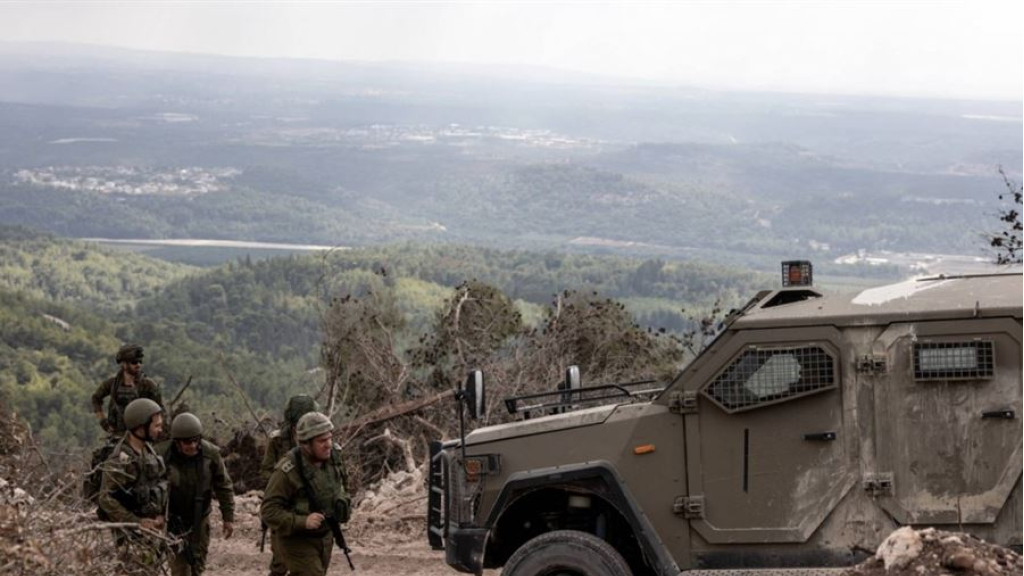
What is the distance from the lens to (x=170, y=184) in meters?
174

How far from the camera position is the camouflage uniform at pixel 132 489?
10234mm

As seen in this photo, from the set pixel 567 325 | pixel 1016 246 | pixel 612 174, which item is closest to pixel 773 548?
pixel 1016 246

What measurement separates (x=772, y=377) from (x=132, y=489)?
399cm

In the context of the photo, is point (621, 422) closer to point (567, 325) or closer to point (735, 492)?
point (735, 492)

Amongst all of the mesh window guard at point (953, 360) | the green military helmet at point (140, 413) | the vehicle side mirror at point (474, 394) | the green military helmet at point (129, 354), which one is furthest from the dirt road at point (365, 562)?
the mesh window guard at point (953, 360)

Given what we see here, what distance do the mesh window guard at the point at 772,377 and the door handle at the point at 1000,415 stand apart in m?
0.79

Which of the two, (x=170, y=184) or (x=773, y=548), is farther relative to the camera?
(x=170, y=184)

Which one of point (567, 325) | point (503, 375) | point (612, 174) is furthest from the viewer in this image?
point (612, 174)

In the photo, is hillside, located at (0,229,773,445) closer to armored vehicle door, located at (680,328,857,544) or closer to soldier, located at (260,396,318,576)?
soldier, located at (260,396,318,576)

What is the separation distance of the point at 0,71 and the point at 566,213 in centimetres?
6056

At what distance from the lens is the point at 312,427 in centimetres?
981

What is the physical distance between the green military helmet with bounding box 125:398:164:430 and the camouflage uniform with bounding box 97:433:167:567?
0.11m

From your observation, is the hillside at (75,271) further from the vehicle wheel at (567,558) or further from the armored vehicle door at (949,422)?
the armored vehicle door at (949,422)

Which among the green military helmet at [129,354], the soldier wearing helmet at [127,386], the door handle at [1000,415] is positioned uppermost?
the door handle at [1000,415]
